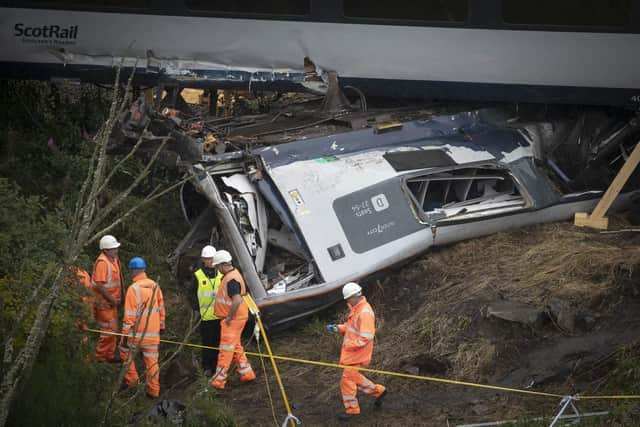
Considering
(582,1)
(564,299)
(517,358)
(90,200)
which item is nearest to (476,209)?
(564,299)

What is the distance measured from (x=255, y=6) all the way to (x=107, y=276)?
445 cm

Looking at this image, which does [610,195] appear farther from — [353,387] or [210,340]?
[210,340]

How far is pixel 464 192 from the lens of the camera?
10867mm

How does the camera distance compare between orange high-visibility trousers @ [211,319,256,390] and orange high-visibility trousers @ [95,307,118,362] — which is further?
orange high-visibility trousers @ [95,307,118,362]

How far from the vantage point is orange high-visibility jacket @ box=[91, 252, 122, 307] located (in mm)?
9062

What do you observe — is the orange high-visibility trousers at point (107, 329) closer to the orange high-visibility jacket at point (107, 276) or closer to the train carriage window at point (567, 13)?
the orange high-visibility jacket at point (107, 276)

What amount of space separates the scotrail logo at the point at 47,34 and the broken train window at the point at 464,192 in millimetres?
4772

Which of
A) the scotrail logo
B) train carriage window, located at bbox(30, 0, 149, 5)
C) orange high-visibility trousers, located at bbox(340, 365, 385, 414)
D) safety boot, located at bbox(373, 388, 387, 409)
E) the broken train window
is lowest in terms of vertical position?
safety boot, located at bbox(373, 388, 387, 409)

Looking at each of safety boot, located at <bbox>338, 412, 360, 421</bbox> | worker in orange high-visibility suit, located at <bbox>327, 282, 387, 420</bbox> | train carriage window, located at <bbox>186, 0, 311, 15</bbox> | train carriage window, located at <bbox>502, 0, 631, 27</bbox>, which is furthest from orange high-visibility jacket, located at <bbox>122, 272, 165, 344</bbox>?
train carriage window, located at <bbox>502, 0, 631, 27</bbox>

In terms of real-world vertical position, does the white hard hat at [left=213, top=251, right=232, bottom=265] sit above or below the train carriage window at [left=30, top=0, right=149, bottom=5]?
below

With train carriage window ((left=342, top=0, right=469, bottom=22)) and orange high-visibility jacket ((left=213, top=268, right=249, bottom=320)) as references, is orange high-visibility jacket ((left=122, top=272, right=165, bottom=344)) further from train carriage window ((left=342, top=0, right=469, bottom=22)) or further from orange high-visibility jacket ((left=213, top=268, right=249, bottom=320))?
train carriage window ((left=342, top=0, right=469, bottom=22))

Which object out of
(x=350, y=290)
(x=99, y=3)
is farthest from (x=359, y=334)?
(x=99, y=3)

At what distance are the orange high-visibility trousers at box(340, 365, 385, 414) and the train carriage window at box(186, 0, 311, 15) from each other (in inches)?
217

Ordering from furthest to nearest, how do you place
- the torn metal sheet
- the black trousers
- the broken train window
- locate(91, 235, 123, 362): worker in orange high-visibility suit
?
the broken train window → the torn metal sheet → the black trousers → locate(91, 235, 123, 362): worker in orange high-visibility suit
